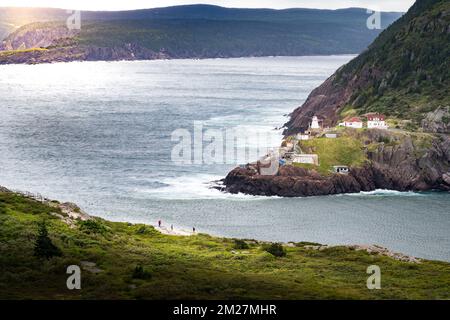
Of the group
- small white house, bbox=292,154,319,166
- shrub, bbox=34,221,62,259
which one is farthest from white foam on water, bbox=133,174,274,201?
shrub, bbox=34,221,62,259

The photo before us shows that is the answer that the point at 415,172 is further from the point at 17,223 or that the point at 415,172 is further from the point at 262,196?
the point at 17,223

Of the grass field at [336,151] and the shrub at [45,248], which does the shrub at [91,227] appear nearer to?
the shrub at [45,248]

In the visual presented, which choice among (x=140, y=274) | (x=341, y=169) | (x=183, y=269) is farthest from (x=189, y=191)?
(x=140, y=274)

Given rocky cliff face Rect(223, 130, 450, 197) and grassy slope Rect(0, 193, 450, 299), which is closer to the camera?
grassy slope Rect(0, 193, 450, 299)

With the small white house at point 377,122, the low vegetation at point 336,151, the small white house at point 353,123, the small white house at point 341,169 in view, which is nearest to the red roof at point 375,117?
the small white house at point 377,122

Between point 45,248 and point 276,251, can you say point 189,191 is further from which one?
point 45,248

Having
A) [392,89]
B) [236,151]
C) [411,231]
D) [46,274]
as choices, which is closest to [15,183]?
[236,151]

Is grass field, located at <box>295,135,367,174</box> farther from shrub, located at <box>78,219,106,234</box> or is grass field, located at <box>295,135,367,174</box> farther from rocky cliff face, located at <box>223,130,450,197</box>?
shrub, located at <box>78,219,106,234</box>
